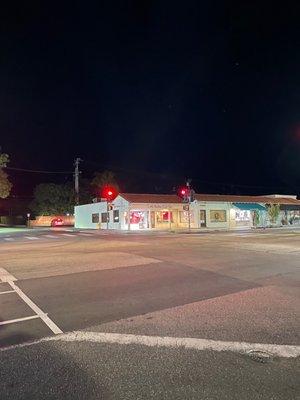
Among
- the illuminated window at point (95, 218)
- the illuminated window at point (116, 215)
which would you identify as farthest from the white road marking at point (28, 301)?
the illuminated window at point (95, 218)

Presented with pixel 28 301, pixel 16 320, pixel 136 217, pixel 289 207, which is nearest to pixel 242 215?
pixel 289 207

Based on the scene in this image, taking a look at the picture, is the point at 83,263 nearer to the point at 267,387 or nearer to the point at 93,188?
the point at 267,387

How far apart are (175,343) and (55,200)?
222ft

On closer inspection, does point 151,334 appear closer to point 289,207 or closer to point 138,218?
point 138,218

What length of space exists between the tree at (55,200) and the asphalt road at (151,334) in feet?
198

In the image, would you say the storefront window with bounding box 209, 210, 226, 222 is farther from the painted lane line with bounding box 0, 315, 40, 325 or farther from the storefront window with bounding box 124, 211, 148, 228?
the painted lane line with bounding box 0, 315, 40, 325

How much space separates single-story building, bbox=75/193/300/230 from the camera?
4688 cm

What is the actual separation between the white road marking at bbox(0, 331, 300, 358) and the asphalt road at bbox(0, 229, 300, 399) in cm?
1

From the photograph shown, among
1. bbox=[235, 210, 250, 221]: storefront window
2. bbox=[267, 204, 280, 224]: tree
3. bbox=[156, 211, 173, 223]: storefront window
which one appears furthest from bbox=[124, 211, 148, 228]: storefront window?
bbox=[267, 204, 280, 224]: tree

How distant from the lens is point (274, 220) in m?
56.1

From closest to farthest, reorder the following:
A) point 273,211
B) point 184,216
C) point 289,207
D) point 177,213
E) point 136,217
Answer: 1. point 136,217
2. point 177,213
3. point 184,216
4. point 273,211
5. point 289,207

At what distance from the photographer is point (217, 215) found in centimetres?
5144

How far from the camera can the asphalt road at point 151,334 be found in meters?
4.33

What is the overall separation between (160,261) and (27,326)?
8.30 meters
